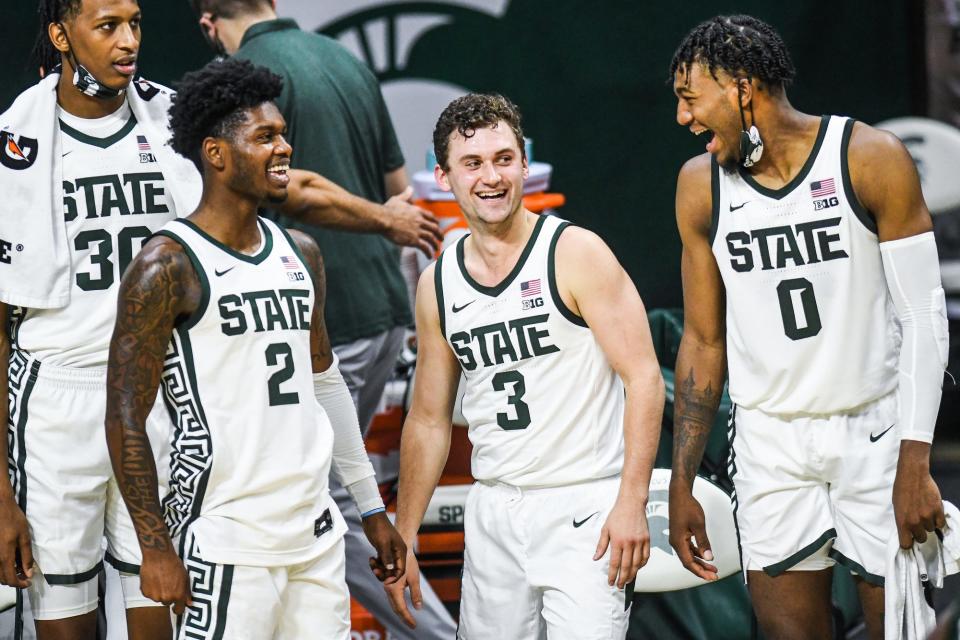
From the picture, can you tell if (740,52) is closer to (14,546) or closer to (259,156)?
(259,156)

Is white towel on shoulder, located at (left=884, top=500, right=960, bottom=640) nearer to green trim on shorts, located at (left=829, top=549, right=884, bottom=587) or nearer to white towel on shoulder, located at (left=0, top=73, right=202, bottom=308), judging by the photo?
green trim on shorts, located at (left=829, top=549, right=884, bottom=587)

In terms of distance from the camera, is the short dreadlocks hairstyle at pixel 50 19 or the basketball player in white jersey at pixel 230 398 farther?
the short dreadlocks hairstyle at pixel 50 19

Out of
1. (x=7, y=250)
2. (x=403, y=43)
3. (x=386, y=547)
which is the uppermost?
(x=403, y=43)

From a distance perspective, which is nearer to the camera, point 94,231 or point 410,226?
point 94,231

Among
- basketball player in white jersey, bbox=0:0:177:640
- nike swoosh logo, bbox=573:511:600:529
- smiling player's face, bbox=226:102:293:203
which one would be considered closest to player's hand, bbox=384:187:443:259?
basketball player in white jersey, bbox=0:0:177:640

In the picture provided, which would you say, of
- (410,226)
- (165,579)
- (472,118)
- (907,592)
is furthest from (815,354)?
(165,579)

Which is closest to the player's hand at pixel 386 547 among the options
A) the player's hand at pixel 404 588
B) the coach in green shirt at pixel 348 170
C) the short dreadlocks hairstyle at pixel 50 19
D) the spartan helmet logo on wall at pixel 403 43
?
the player's hand at pixel 404 588

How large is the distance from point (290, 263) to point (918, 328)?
4.87ft

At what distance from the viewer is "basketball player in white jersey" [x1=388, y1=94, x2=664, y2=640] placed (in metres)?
3.52

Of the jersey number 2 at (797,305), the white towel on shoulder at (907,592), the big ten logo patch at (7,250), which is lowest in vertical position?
the white towel on shoulder at (907,592)

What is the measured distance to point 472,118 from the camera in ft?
12.0

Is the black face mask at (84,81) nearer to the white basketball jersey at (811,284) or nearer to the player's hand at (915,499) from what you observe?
the white basketball jersey at (811,284)

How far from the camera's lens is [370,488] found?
369 centimetres

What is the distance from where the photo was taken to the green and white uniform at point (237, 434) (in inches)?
126
